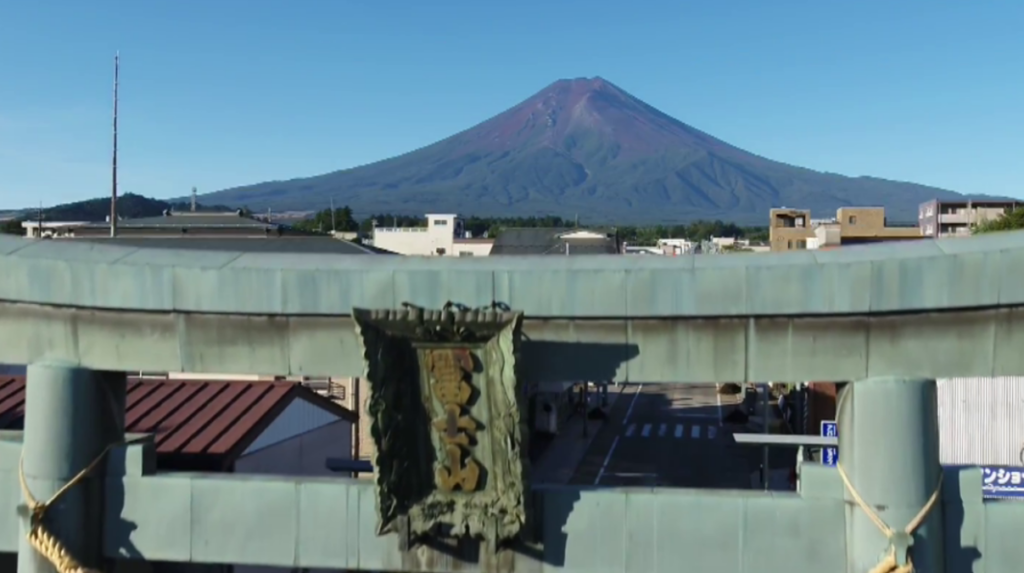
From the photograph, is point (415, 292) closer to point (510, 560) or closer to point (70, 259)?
point (510, 560)

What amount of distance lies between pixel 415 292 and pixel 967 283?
371 cm

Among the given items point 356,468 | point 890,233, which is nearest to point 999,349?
point 356,468

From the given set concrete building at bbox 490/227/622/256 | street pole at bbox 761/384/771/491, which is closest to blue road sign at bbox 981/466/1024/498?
street pole at bbox 761/384/771/491

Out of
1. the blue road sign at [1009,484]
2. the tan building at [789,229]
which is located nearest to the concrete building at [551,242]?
the tan building at [789,229]

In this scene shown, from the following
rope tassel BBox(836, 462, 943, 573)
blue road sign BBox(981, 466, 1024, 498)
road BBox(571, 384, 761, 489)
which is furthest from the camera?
road BBox(571, 384, 761, 489)

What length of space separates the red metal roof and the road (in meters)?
10.0

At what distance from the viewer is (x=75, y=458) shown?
21.7 feet

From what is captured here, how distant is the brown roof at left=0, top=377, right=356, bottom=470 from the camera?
32.0 feet

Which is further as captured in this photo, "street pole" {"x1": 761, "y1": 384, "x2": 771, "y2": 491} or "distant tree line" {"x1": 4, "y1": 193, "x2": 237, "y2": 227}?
"distant tree line" {"x1": 4, "y1": 193, "x2": 237, "y2": 227}

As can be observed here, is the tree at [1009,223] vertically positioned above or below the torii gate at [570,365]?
above

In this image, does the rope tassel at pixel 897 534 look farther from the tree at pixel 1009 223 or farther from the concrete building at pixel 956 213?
the concrete building at pixel 956 213

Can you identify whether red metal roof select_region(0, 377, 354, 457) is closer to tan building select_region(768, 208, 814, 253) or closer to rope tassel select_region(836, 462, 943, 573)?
rope tassel select_region(836, 462, 943, 573)

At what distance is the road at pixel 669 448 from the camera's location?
2570 centimetres

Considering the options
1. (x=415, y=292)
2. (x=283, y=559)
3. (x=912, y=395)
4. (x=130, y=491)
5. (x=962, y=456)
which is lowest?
(x=962, y=456)
